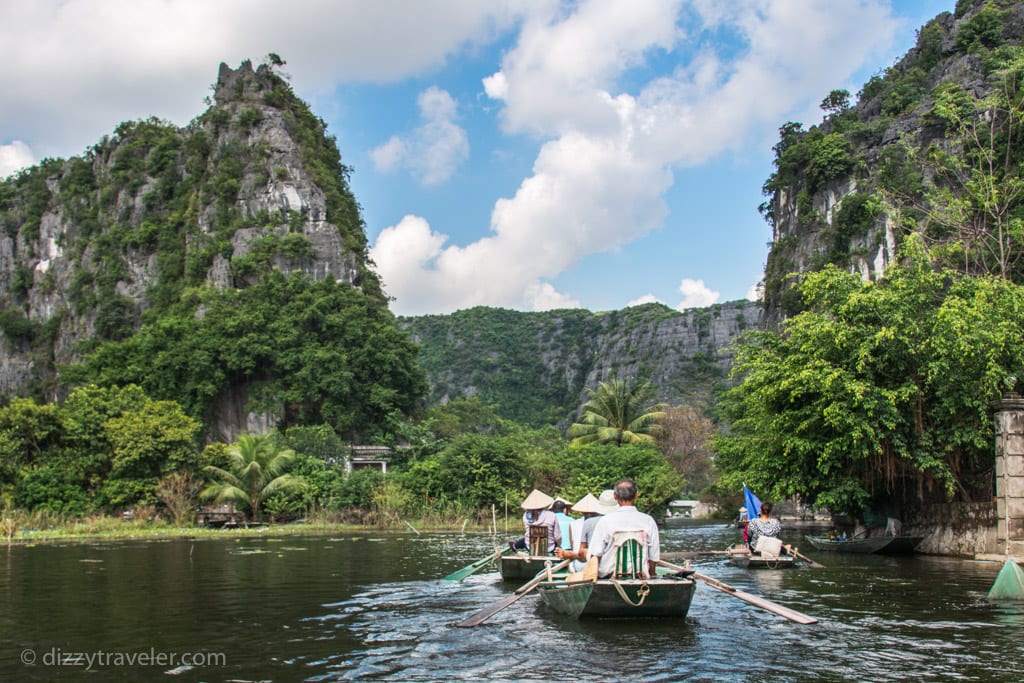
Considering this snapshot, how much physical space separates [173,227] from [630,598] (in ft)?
212

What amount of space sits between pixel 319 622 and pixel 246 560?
1026 centimetres

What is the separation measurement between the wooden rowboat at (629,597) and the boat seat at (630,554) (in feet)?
0.49

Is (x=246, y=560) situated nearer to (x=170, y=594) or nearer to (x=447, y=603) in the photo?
(x=170, y=594)

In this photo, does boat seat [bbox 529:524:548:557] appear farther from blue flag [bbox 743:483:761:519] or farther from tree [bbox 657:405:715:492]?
tree [bbox 657:405:715:492]

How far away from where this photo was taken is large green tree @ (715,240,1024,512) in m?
18.2

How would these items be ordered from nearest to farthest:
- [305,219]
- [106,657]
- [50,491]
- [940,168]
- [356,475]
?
[106,657], [940,168], [50,491], [356,475], [305,219]

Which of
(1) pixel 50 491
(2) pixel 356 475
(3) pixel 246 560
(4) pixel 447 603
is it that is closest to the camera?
(4) pixel 447 603

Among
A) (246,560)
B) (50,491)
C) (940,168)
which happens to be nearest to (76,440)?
(50,491)

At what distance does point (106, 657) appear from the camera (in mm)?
8406

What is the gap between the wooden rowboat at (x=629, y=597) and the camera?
9.50m

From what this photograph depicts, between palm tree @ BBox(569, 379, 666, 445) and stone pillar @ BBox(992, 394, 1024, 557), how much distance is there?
84.3 ft

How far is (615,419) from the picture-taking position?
44250 millimetres

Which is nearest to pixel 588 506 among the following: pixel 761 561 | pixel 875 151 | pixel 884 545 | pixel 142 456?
pixel 761 561

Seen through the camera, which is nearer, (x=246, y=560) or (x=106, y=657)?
(x=106, y=657)
